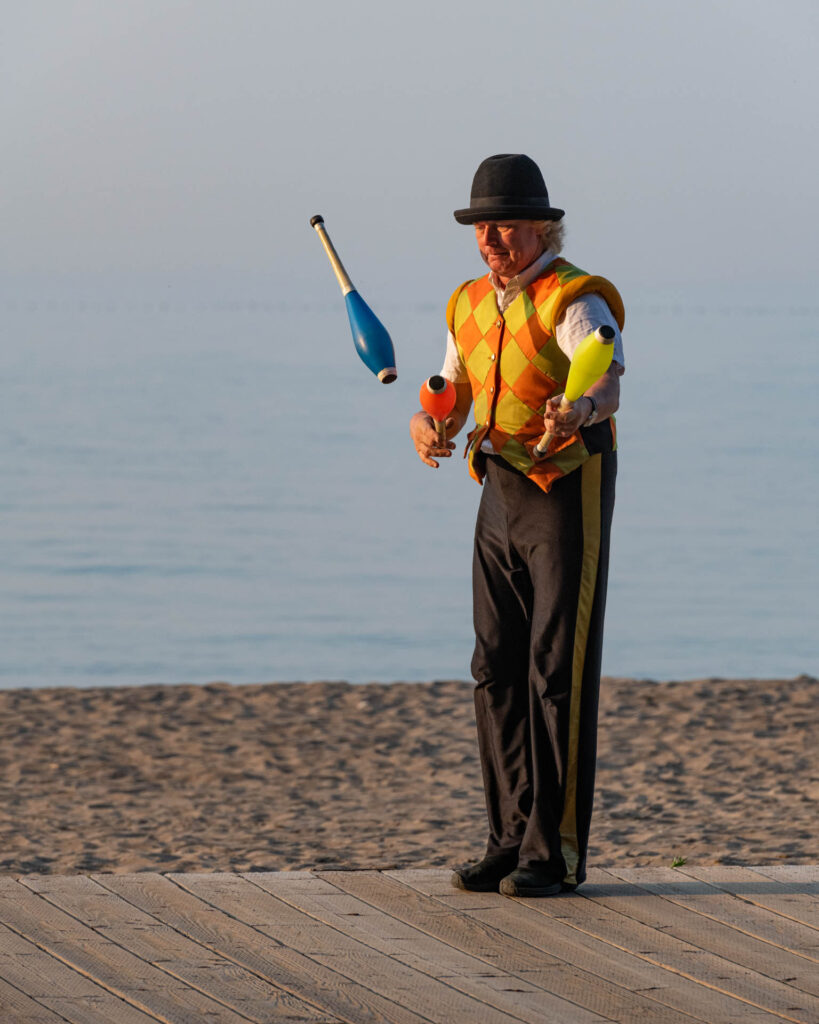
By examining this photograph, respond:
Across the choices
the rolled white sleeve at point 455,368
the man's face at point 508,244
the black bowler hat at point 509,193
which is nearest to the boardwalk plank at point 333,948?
the rolled white sleeve at point 455,368

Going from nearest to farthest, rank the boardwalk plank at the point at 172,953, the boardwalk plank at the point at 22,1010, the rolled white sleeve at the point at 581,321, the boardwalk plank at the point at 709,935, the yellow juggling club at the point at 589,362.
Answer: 1. the boardwalk plank at the point at 22,1010
2. the boardwalk plank at the point at 172,953
3. the boardwalk plank at the point at 709,935
4. the yellow juggling club at the point at 589,362
5. the rolled white sleeve at the point at 581,321

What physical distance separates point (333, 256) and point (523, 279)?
20.2 inches

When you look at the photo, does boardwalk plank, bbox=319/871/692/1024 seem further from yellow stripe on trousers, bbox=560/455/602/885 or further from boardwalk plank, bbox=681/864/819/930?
boardwalk plank, bbox=681/864/819/930

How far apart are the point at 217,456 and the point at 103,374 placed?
505 inches

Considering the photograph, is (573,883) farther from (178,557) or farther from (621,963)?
(178,557)

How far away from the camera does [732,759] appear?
7.60 m

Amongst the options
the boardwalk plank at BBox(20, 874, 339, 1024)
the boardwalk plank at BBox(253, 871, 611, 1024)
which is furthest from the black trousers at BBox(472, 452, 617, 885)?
the boardwalk plank at BBox(20, 874, 339, 1024)

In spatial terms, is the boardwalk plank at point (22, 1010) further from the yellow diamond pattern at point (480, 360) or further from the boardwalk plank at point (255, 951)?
the yellow diamond pattern at point (480, 360)

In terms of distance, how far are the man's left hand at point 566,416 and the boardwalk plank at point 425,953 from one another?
122 centimetres

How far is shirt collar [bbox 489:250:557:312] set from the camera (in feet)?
14.5

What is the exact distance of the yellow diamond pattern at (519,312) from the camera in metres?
4.37

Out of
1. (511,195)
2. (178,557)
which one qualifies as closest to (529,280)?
(511,195)

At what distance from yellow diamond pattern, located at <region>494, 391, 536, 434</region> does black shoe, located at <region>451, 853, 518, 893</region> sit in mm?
1101

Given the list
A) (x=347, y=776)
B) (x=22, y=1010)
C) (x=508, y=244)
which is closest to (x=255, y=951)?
(x=22, y=1010)
